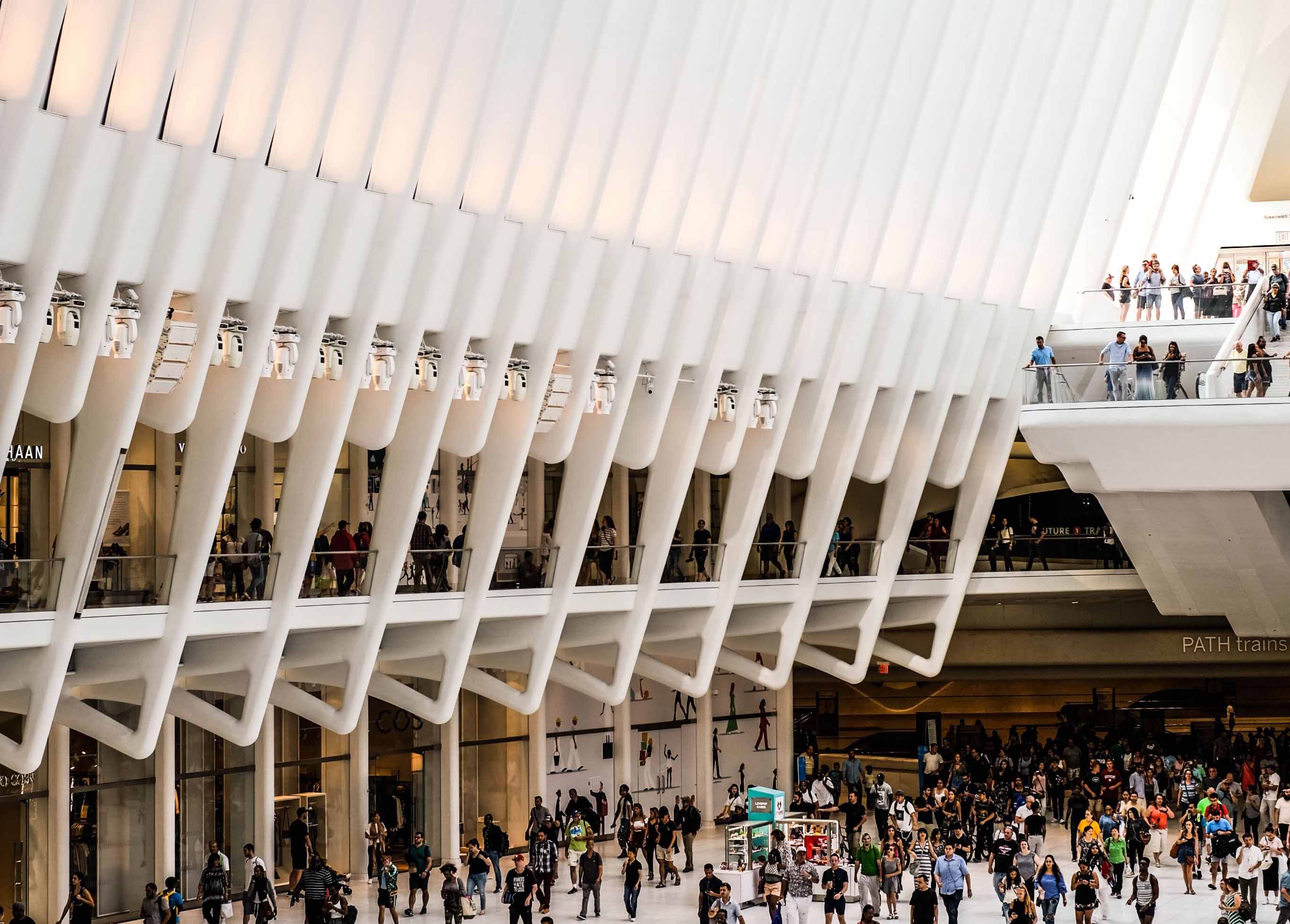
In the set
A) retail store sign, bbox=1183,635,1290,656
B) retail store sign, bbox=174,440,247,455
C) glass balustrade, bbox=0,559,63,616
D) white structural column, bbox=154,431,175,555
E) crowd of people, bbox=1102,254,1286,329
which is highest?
crowd of people, bbox=1102,254,1286,329

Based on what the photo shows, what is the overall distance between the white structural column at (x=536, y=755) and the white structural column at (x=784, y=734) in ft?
23.3

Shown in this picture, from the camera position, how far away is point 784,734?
122 feet

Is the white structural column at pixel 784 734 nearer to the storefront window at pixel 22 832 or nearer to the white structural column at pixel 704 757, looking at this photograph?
the white structural column at pixel 704 757

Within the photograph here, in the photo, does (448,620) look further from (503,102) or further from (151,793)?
(503,102)

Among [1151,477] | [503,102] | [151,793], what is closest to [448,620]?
[151,793]

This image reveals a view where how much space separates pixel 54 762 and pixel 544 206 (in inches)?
396

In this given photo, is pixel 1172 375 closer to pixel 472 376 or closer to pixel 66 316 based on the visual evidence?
pixel 472 376

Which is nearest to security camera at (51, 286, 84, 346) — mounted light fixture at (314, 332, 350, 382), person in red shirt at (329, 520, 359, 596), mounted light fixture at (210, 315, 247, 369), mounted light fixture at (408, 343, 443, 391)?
mounted light fixture at (210, 315, 247, 369)

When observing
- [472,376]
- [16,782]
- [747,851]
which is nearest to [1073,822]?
[747,851]

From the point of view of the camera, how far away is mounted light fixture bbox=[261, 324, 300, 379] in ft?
65.2

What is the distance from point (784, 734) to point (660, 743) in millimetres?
3850

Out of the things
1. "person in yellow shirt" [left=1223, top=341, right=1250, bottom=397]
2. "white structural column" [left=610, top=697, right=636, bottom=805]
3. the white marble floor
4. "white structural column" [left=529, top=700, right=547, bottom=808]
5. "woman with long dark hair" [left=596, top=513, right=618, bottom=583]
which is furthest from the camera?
"white structural column" [left=610, top=697, right=636, bottom=805]

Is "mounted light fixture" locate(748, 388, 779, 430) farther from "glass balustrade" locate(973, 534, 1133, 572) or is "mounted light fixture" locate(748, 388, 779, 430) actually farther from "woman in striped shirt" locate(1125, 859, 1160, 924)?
"woman in striped shirt" locate(1125, 859, 1160, 924)

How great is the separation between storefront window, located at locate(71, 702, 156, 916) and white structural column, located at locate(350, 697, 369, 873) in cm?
362
